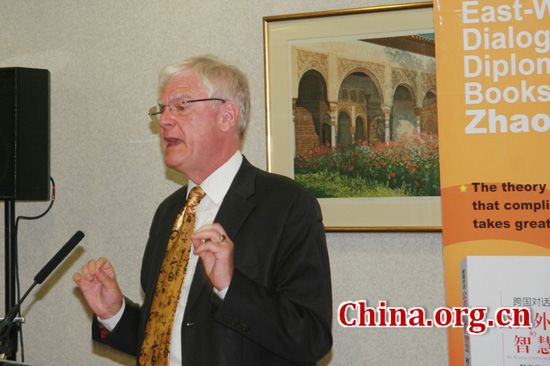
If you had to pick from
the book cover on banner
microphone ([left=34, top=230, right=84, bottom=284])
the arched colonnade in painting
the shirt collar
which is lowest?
the book cover on banner

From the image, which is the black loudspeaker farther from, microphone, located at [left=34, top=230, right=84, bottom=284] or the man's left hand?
the man's left hand

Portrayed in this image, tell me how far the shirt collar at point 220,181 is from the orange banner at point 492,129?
2.18 feet

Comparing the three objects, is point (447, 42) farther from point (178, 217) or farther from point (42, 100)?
point (42, 100)

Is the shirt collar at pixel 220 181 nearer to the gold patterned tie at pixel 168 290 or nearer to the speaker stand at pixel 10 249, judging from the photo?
the gold patterned tie at pixel 168 290

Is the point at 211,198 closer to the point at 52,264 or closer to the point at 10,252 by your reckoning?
the point at 52,264

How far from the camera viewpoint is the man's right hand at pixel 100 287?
1.84 metres

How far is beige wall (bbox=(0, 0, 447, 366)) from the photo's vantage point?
272 centimetres

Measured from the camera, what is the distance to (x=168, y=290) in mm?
1771

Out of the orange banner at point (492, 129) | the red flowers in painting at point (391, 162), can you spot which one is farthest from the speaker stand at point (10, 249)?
the orange banner at point (492, 129)

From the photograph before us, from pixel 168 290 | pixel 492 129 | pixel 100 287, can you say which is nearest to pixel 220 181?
pixel 168 290

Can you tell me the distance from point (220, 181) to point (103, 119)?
1.24 metres

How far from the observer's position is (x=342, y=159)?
2525 millimetres

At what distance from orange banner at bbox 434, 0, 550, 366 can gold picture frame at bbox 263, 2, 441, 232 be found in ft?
1.81

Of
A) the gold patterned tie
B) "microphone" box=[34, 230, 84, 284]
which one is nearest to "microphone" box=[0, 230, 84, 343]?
"microphone" box=[34, 230, 84, 284]
